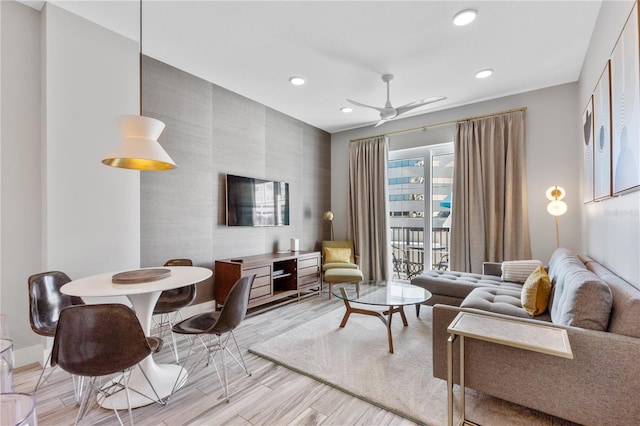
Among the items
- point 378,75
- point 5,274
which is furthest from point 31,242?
point 378,75

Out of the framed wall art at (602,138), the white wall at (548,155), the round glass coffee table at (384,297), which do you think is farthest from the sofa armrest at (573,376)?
the white wall at (548,155)

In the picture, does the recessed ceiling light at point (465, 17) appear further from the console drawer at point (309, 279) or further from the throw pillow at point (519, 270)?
the console drawer at point (309, 279)

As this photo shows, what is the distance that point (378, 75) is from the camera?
11.4 ft

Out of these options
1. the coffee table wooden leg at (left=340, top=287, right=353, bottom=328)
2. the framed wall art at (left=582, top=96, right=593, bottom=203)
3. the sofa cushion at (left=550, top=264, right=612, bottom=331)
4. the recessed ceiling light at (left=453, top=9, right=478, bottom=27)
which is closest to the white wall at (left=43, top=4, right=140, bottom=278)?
the coffee table wooden leg at (left=340, top=287, right=353, bottom=328)

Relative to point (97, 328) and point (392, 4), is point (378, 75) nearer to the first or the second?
point (392, 4)

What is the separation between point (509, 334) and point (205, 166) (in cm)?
342

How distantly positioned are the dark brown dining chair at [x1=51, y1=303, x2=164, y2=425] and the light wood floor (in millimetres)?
480

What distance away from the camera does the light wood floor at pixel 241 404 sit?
1.82 metres

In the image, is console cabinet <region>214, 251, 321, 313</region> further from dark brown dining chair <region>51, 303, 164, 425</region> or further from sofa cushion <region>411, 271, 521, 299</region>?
dark brown dining chair <region>51, 303, 164, 425</region>

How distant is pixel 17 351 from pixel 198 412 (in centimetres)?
175

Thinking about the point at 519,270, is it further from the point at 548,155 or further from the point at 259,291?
the point at 259,291

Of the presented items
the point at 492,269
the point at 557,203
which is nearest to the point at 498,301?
the point at 492,269

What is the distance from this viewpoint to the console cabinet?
11.8 ft

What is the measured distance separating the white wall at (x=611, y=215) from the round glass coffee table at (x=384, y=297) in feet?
4.67
